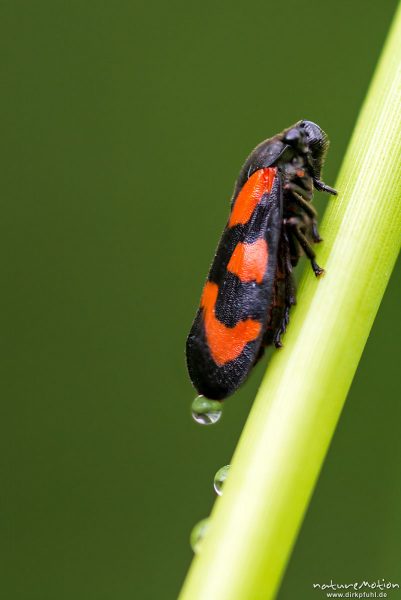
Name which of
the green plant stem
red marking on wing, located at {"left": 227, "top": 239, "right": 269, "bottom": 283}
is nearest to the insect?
red marking on wing, located at {"left": 227, "top": 239, "right": 269, "bottom": 283}

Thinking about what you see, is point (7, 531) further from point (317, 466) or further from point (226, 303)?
point (317, 466)

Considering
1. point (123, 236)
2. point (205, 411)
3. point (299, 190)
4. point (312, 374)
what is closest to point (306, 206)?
point (299, 190)

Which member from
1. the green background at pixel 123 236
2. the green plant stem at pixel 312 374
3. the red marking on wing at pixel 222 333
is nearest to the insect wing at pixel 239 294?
the red marking on wing at pixel 222 333

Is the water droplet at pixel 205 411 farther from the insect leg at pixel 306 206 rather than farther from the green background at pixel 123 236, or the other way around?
the green background at pixel 123 236

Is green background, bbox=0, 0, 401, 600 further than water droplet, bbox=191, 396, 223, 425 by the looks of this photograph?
Yes

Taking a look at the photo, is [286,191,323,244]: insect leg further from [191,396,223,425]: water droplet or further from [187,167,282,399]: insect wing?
[191,396,223,425]: water droplet

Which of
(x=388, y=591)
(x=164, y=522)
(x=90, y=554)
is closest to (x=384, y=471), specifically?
(x=388, y=591)

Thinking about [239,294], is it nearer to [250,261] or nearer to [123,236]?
[250,261]
